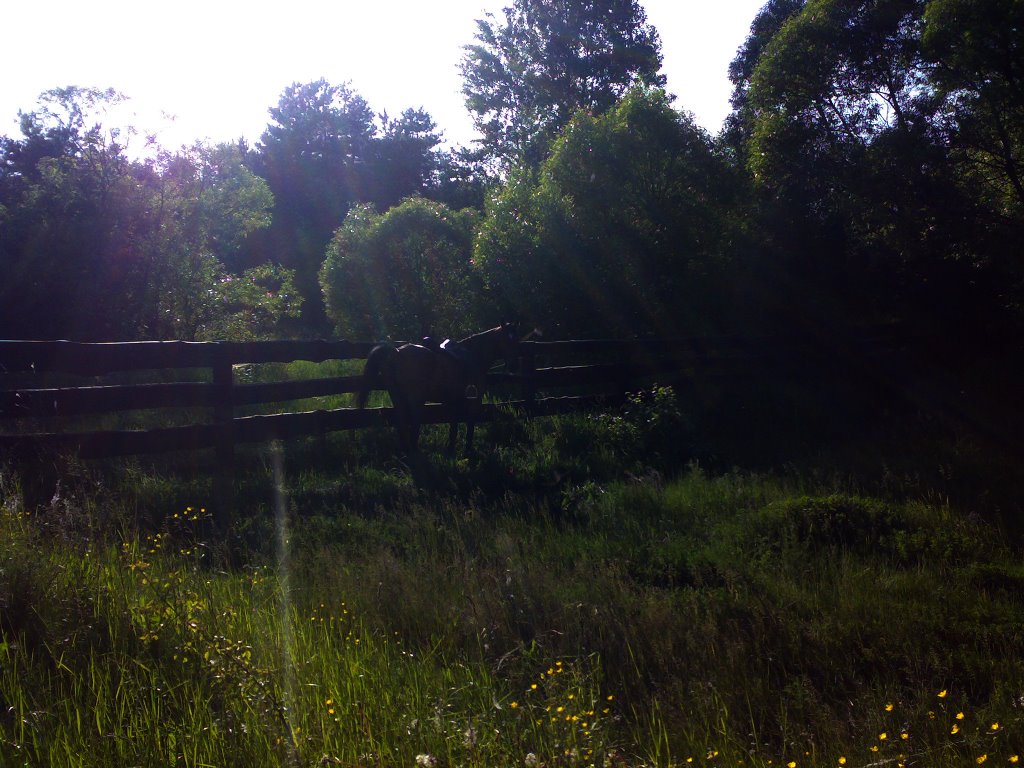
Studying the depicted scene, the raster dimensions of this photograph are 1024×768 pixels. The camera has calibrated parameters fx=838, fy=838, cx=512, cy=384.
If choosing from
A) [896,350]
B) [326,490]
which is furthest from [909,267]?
[326,490]

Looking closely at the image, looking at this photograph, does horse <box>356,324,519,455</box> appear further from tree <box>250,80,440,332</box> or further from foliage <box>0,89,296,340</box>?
tree <box>250,80,440,332</box>

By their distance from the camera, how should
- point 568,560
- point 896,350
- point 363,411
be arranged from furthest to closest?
point 896,350 → point 363,411 → point 568,560

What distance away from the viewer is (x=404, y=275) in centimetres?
2166

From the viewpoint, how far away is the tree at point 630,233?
55.8 ft

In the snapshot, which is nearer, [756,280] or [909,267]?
[909,267]

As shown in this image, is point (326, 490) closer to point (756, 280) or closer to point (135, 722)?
point (135, 722)

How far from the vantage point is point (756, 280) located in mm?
18422

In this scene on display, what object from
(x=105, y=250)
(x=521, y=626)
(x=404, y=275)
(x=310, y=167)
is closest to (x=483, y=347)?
(x=521, y=626)

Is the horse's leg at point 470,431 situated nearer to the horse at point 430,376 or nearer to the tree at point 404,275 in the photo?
the horse at point 430,376

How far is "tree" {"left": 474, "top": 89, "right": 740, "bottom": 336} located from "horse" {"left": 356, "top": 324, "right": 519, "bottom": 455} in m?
6.42

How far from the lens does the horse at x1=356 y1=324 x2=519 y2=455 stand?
32.3 feet

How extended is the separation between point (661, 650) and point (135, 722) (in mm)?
2523

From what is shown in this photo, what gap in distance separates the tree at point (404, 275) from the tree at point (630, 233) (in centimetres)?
309

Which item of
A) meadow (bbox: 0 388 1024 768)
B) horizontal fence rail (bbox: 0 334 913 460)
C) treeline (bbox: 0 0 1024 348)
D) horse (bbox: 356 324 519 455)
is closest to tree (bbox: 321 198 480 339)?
treeline (bbox: 0 0 1024 348)
